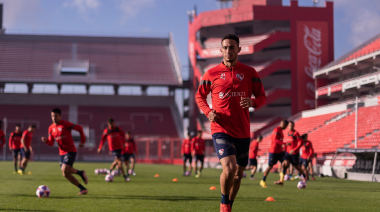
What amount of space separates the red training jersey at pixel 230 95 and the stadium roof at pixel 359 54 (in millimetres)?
29542

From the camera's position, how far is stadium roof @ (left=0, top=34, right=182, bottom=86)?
2037 inches

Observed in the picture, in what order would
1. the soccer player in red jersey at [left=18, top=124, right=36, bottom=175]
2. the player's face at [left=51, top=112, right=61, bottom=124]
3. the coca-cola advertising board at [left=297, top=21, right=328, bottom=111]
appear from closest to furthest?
the player's face at [left=51, top=112, right=61, bottom=124] → the soccer player in red jersey at [left=18, top=124, right=36, bottom=175] → the coca-cola advertising board at [left=297, top=21, right=328, bottom=111]

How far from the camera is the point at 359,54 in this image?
116 feet

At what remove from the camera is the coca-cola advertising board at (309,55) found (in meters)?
44.3

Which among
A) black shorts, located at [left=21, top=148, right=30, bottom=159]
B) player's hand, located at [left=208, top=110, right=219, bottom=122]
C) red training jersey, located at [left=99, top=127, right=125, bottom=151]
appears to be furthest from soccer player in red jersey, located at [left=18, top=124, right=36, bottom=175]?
player's hand, located at [left=208, top=110, right=219, bottom=122]

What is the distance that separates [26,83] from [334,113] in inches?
1448

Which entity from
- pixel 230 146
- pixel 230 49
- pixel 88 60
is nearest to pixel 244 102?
pixel 230 146

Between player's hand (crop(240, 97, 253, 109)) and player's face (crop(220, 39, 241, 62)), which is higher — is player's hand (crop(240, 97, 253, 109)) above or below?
below

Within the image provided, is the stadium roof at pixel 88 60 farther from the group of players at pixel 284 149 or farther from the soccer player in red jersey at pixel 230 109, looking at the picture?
the soccer player in red jersey at pixel 230 109

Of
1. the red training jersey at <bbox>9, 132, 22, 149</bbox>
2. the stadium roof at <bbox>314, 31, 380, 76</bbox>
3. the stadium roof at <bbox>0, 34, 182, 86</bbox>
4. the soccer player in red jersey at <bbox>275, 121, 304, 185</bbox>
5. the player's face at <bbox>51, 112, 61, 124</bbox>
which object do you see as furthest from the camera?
the stadium roof at <bbox>0, 34, 182, 86</bbox>

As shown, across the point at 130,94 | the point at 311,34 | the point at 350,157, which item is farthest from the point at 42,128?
the point at 350,157

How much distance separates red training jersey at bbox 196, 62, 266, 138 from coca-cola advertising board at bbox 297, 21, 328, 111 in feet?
129

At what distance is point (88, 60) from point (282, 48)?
24.5m

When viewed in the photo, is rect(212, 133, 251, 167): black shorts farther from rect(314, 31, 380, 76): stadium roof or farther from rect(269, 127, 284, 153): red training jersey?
rect(314, 31, 380, 76): stadium roof
